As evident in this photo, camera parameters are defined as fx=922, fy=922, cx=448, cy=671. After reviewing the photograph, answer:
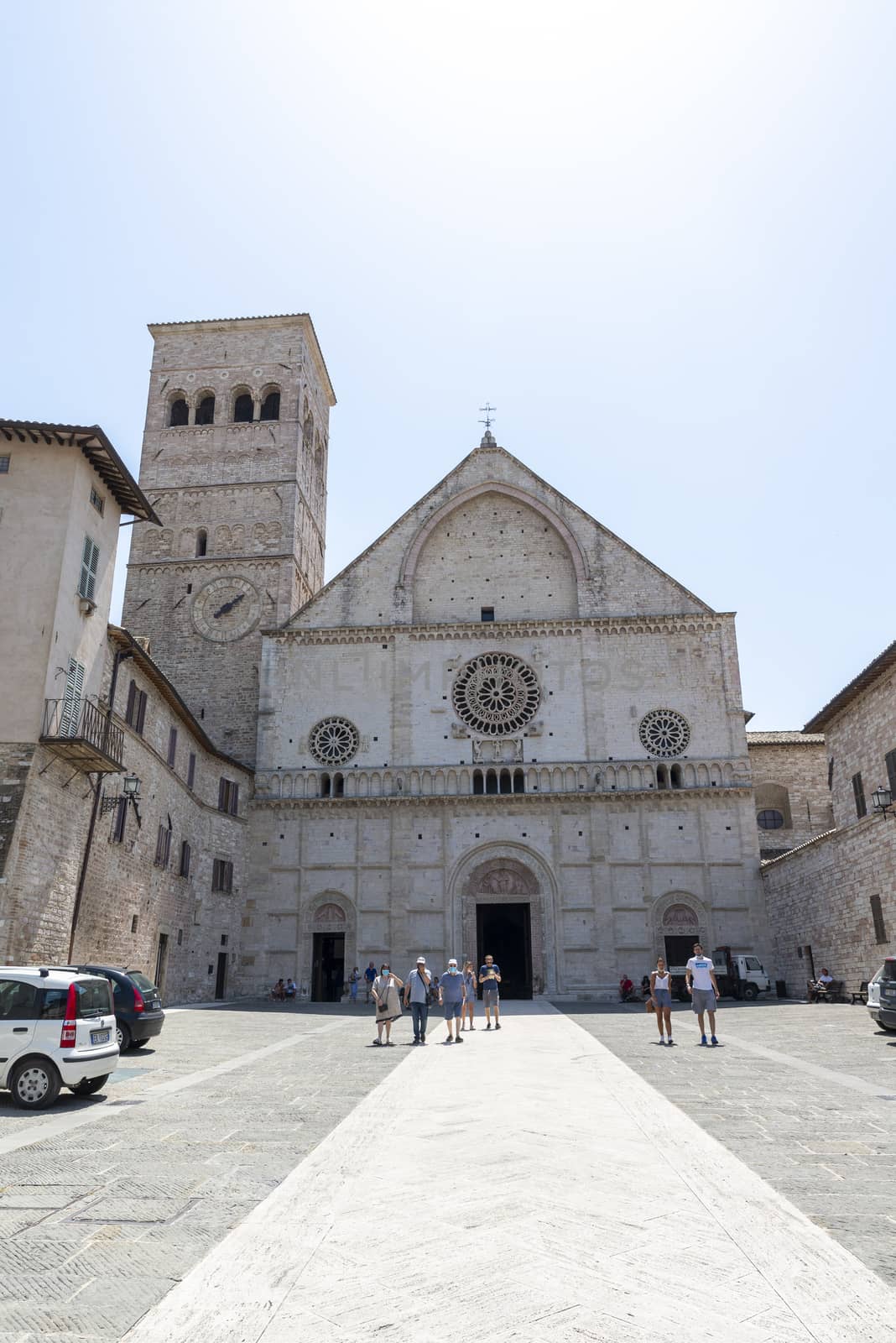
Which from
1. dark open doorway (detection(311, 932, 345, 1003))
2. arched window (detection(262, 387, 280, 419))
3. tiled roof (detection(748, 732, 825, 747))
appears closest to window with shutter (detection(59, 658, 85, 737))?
dark open doorway (detection(311, 932, 345, 1003))

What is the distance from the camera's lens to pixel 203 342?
42.6 m

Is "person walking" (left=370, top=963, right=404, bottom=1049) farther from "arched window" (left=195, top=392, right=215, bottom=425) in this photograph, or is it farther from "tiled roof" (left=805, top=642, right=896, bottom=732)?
"arched window" (left=195, top=392, right=215, bottom=425)

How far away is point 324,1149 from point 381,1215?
196 cm

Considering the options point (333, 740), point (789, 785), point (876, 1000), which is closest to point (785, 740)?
point (789, 785)

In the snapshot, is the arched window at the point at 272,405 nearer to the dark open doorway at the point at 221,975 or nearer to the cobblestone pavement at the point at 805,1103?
the dark open doorway at the point at 221,975

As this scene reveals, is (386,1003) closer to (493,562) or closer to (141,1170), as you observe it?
(141,1170)

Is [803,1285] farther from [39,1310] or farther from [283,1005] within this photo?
[283,1005]

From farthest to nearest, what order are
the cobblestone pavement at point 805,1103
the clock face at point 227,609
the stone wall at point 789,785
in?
1. the stone wall at point 789,785
2. the clock face at point 227,609
3. the cobblestone pavement at point 805,1103

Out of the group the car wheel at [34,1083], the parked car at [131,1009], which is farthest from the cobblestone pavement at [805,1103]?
the parked car at [131,1009]

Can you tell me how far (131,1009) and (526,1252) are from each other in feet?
37.7

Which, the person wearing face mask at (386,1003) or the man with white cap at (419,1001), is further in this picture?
the man with white cap at (419,1001)

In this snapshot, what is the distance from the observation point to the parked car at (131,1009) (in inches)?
567

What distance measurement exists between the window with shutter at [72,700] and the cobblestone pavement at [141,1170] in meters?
6.89

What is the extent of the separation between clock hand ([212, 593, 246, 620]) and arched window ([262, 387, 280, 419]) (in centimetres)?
913
